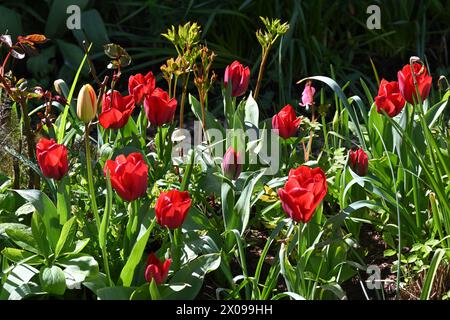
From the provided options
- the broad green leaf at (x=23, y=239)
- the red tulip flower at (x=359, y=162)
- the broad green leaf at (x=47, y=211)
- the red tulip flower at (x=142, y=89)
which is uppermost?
the red tulip flower at (x=142, y=89)

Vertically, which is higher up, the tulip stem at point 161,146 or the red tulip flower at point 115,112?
the red tulip flower at point 115,112

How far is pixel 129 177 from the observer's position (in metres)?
1.96

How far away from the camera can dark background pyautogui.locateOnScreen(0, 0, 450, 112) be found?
3773mm

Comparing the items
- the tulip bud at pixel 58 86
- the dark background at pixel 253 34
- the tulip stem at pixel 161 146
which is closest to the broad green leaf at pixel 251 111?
the tulip stem at pixel 161 146

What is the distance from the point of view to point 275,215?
2467 mm

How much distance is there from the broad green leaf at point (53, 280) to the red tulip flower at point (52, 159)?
0.68ft

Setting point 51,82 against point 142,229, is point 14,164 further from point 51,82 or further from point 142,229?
point 51,82

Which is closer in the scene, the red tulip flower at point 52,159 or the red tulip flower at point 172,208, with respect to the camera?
the red tulip flower at point 172,208

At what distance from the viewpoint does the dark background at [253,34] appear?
12.4 feet

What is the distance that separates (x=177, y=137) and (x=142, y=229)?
40cm

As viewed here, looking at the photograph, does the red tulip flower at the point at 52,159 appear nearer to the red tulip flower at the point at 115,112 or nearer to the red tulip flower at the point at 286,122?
the red tulip flower at the point at 115,112

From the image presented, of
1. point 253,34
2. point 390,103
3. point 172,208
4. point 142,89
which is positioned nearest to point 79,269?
point 172,208

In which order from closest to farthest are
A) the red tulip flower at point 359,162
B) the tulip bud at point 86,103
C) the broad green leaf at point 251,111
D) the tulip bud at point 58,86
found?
the tulip bud at point 86,103 → the red tulip flower at point 359,162 → the tulip bud at point 58,86 → the broad green leaf at point 251,111

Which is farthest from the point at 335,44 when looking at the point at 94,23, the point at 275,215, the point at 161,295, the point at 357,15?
the point at 161,295
